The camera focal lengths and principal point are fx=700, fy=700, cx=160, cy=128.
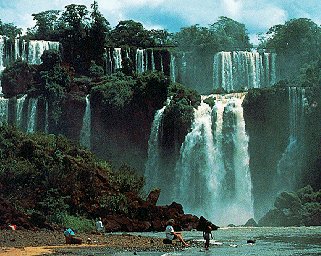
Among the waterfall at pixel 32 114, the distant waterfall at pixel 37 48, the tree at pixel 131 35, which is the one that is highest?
the tree at pixel 131 35

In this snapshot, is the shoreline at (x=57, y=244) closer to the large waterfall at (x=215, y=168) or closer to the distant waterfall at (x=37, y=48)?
the large waterfall at (x=215, y=168)

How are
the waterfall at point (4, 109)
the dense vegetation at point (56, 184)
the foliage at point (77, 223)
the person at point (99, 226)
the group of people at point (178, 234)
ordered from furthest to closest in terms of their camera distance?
the waterfall at point (4, 109)
the dense vegetation at point (56, 184)
the foliage at point (77, 223)
the person at point (99, 226)
the group of people at point (178, 234)

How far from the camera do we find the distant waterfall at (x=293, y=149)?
2464 inches

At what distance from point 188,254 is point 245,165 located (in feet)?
127

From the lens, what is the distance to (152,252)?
82.8 feet

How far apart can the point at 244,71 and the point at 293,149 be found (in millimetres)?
19230

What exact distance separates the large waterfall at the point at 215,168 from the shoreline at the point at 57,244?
29132mm

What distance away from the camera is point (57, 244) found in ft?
91.8

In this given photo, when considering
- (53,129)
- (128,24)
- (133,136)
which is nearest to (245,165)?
(133,136)

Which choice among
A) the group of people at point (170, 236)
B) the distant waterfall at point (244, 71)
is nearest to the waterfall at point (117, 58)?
the distant waterfall at point (244, 71)

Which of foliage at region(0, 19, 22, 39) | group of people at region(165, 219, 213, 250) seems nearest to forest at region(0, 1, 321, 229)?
foliage at region(0, 19, 22, 39)

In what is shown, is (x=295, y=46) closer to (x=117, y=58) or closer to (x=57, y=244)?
(x=117, y=58)

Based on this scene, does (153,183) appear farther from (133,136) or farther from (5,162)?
(5,162)

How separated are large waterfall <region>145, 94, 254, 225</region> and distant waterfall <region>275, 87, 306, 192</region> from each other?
311 centimetres
